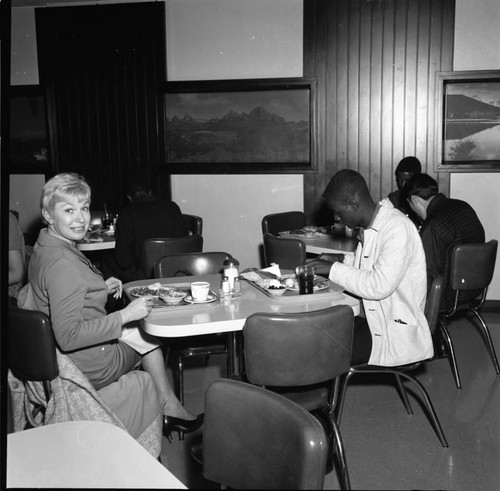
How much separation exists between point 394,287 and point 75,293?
53.2 inches

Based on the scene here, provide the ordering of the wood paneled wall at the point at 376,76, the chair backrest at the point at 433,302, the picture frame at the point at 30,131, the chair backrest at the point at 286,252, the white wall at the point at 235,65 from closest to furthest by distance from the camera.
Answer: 1. the chair backrest at the point at 433,302
2. the chair backrest at the point at 286,252
3. the wood paneled wall at the point at 376,76
4. the white wall at the point at 235,65
5. the picture frame at the point at 30,131

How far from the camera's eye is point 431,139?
557 centimetres

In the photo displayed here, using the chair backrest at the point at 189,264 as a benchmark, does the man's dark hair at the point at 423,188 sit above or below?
above

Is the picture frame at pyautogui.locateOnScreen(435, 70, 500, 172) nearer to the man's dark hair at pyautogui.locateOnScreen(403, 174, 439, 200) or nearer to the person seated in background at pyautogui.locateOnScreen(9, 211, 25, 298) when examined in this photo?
the man's dark hair at pyautogui.locateOnScreen(403, 174, 439, 200)

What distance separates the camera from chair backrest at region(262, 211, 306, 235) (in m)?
4.93

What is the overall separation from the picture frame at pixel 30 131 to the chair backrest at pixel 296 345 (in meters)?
4.70

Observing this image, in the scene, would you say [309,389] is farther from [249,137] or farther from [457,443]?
[249,137]

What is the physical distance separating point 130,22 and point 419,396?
4.33 m

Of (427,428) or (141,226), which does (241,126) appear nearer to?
(141,226)

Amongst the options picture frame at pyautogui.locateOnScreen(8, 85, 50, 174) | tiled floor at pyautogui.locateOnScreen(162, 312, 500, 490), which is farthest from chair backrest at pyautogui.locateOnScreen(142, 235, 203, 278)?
picture frame at pyautogui.locateOnScreen(8, 85, 50, 174)

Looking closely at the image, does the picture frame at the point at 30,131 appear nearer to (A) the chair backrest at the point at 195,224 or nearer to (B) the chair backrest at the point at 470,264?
(A) the chair backrest at the point at 195,224

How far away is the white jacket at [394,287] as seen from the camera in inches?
107

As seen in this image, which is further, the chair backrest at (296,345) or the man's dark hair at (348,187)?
the man's dark hair at (348,187)

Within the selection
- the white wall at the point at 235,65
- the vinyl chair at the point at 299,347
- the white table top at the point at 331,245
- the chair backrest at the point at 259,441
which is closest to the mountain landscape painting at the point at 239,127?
the white wall at the point at 235,65
